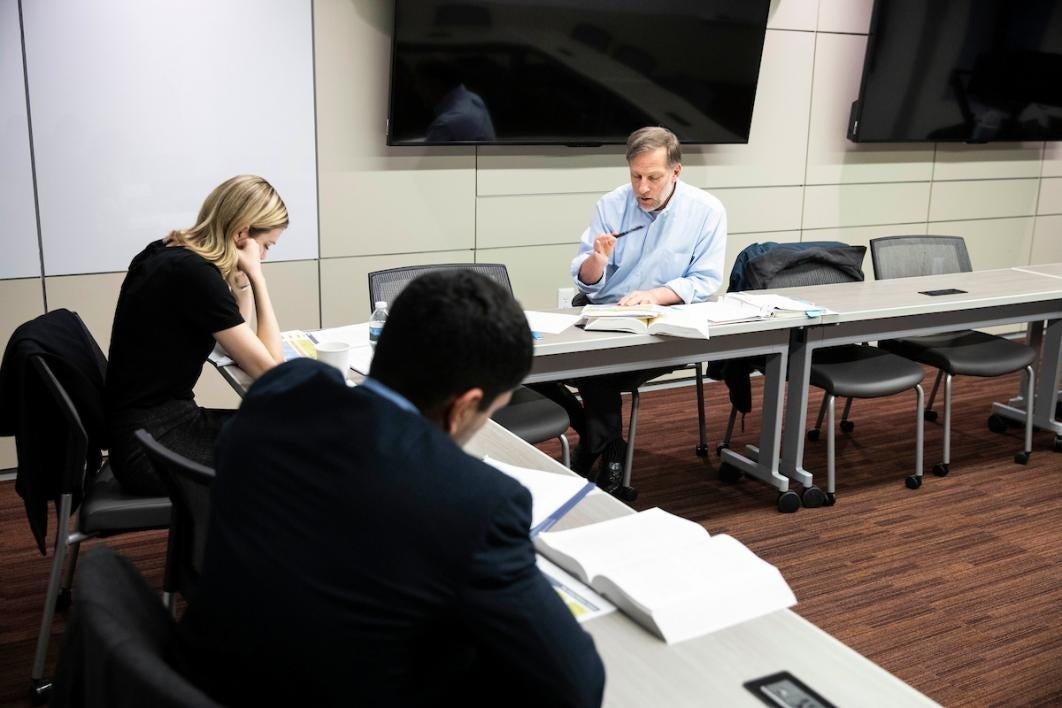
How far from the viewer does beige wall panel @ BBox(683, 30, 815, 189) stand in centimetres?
543

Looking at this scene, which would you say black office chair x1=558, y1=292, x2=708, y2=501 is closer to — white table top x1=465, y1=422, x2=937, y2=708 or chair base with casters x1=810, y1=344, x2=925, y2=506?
chair base with casters x1=810, y1=344, x2=925, y2=506

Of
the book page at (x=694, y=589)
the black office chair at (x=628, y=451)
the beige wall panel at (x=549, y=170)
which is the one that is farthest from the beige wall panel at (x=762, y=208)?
the book page at (x=694, y=589)

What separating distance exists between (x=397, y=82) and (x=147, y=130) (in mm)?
1048

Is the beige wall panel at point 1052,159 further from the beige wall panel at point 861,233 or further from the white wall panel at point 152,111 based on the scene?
the white wall panel at point 152,111

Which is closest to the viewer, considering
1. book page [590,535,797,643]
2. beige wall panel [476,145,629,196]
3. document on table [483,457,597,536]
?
book page [590,535,797,643]

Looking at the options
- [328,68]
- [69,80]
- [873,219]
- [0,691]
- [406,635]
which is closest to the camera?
[406,635]

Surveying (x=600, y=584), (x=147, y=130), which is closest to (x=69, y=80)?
(x=147, y=130)

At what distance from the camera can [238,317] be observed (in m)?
2.76

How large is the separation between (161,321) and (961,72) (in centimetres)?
494

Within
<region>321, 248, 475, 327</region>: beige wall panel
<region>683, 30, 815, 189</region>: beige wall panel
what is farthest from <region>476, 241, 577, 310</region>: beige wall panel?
<region>683, 30, 815, 189</region>: beige wall panel

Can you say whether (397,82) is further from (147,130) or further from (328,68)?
(147,130)

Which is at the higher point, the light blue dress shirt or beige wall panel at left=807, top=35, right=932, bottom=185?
beige wall panel at left=807, top=35, right=932, bottom=185

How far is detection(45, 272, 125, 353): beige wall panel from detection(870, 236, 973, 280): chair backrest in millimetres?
3262

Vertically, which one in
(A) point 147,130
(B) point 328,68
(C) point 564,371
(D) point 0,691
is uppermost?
(B) point 328,68
